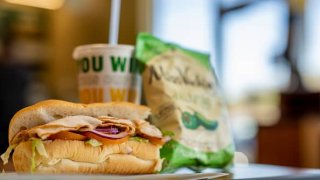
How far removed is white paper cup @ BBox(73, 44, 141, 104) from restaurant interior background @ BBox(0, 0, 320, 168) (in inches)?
76.1

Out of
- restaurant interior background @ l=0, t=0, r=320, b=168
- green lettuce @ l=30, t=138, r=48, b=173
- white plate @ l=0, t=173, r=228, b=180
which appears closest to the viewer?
white plate @ l=0, t=173, r=228, b=180

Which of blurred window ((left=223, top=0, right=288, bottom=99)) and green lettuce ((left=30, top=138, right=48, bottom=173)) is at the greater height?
blurred window ((left=223, top=0, right=288, bottom=99))

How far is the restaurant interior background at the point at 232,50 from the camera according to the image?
3.24 meters

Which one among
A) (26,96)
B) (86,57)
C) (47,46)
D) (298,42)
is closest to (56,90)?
(47,46)

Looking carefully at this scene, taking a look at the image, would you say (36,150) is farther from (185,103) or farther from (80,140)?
(185,103)

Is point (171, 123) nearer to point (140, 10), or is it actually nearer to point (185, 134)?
point (185, 134)

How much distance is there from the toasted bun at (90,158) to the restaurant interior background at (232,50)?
2190 millimetres

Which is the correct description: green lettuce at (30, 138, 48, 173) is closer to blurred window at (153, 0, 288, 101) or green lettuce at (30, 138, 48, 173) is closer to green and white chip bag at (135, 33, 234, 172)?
green and white chip bag at (135, 33, 234, 172)

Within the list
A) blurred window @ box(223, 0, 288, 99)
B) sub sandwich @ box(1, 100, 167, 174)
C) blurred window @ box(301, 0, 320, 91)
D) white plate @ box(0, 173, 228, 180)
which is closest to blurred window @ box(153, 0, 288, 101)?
blurred window @ box(223, 0, 288, 99)

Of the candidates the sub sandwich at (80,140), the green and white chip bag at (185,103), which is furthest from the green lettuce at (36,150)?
the green and white chip bag at (185,103)

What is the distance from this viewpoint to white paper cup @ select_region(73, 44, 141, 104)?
993 millimetres

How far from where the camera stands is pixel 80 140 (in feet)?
2.38

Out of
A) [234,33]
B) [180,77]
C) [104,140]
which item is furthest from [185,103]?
[234,33]

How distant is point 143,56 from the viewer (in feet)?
3.32
